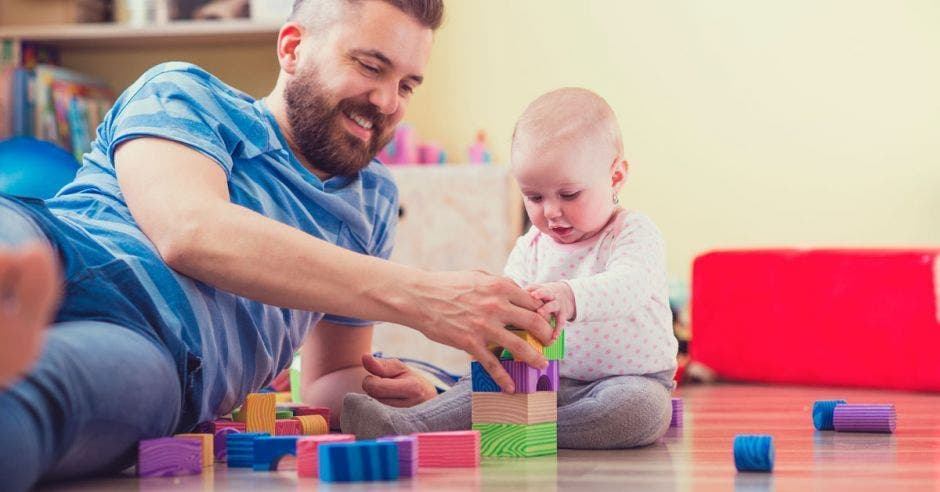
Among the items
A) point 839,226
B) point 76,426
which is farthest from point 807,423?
point 839,226

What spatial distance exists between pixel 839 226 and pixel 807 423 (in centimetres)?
186

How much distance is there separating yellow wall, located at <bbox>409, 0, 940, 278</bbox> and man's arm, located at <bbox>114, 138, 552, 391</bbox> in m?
2.47

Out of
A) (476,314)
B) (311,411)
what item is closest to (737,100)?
(311,411)

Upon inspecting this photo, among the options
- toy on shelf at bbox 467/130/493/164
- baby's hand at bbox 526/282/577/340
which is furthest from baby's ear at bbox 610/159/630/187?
toy on shelf at bbox 467/130/493/164

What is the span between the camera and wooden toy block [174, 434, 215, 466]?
1.29 meters

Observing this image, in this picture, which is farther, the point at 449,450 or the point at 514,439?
the point at 514,439

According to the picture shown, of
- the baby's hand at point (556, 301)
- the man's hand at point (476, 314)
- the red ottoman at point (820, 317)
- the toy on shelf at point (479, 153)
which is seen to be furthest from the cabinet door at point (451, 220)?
the man's hand at point (476, 314)

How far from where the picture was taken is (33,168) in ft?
9.52

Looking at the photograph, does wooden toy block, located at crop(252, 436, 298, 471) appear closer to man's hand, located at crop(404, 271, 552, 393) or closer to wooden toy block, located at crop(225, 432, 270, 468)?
wooden toy block, located at crop(225, 432, 270, 468)

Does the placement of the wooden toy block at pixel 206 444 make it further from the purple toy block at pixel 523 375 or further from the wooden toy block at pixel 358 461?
the purple toy block at pixel 523 375

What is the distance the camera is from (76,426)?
1.07m

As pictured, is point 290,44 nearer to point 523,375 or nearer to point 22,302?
point 523,375

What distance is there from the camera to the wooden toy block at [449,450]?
50.9 inches

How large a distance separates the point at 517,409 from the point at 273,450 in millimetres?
305
